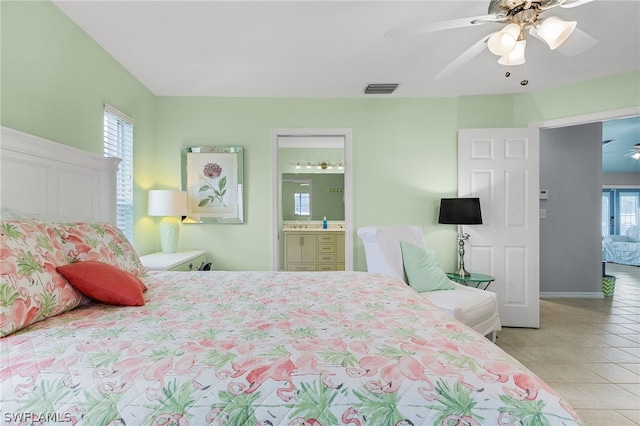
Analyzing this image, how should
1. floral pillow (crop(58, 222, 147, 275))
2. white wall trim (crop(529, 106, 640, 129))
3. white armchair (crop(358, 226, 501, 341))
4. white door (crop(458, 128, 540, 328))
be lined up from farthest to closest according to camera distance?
1. white door (crop(458, 128, 540, 328))
2. white wall trim (crop(529, 106, 640, 129))
3. white armchair (crop(358, 226, 501, 341))
4. floral pillow (crop(58, 222, 147, 275))

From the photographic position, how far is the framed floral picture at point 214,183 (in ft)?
12.3

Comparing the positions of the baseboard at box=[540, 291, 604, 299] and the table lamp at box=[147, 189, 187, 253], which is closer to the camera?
the table lamp at box=[147, 189, 187, 253]

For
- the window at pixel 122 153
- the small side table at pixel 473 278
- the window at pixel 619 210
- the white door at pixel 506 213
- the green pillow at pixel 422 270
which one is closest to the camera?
the window at pixel 122 153

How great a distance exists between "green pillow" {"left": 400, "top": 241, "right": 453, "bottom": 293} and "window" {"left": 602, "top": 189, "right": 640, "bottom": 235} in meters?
9.07

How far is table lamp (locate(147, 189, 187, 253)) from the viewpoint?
3242 millimetres

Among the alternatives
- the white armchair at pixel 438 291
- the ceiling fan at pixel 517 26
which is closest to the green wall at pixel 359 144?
the white armchair at pixel 438 291

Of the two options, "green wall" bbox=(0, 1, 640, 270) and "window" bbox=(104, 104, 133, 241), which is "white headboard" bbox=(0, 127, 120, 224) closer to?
"window" bbox=(104, 104, 133, 241)

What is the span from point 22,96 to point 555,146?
599 centimetres

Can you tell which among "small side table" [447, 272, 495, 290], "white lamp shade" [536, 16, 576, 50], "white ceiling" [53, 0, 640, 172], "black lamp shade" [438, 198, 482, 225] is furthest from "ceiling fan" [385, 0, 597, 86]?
"small side table" [447, 272, 495, 290]

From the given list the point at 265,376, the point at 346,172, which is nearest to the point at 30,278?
the point at 265,376

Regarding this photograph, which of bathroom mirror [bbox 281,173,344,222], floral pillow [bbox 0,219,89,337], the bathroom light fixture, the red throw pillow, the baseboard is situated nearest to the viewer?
floral pillow [bbox 0,219,89,337]

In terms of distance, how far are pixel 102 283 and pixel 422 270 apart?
2.48 metres

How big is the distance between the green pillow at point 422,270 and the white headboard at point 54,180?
8.12 ft

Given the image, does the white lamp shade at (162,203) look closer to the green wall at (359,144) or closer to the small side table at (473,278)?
the green wall at (359,144)
